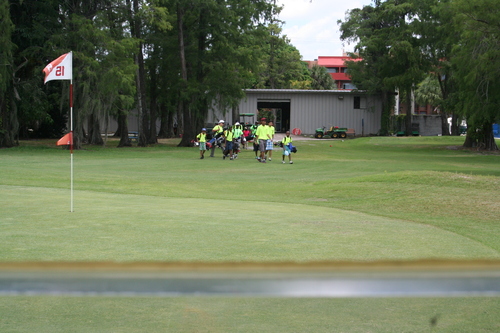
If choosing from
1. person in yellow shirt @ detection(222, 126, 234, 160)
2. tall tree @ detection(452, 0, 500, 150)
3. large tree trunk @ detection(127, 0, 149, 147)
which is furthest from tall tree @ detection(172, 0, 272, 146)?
tall tree @ detection(452, 0, 500, 150)

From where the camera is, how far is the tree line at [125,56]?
3497cm

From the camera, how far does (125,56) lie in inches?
1457

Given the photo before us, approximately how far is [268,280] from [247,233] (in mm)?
6467

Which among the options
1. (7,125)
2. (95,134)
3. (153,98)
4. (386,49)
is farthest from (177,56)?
(386,49)

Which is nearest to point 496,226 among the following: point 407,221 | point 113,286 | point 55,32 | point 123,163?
point 407,221

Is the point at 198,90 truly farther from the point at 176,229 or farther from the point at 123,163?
the point at 176,229

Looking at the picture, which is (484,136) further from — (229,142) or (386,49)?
(229,142)

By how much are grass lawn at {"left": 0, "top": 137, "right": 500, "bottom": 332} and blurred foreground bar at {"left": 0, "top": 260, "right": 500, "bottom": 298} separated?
2017 millimetres

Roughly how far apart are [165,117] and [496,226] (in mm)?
54312

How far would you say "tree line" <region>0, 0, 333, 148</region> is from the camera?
115 feet

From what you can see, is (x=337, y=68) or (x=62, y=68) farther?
(x=337, y=68)

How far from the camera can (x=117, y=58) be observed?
118ft

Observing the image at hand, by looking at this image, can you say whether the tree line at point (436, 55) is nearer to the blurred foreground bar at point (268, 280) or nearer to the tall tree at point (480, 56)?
the tall tree at point (480, 56)

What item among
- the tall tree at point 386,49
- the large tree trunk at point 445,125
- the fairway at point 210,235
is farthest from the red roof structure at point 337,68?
the fairway at point 210,235
